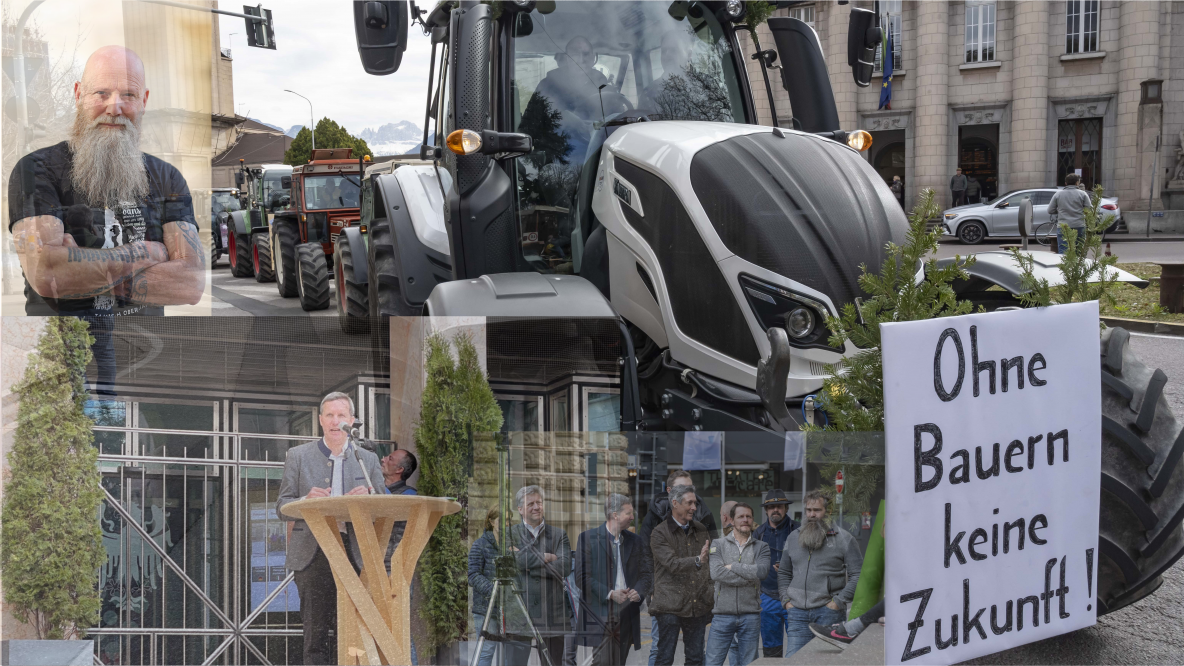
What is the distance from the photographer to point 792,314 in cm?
386

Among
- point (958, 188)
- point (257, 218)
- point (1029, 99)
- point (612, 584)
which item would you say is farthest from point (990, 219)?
point (612, 584)

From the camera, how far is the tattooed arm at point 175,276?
3.74 meters

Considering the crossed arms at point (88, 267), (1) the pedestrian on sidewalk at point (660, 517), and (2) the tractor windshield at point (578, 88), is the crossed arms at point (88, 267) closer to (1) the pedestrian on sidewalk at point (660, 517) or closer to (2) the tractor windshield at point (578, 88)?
(2) the tractor windshield at point (578, 88)

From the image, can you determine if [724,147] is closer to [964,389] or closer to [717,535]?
[964,389]

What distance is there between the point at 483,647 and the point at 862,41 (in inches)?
142

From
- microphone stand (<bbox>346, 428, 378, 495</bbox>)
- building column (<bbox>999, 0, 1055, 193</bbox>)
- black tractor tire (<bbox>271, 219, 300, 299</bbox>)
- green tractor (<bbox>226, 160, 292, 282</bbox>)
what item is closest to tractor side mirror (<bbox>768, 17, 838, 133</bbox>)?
microphone stand (<bbox>346, 428, 378, 495</bbox>)

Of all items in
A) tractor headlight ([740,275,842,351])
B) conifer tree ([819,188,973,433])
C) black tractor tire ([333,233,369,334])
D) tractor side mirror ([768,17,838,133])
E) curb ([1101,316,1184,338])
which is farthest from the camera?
curb ([1101,316,1184,338])

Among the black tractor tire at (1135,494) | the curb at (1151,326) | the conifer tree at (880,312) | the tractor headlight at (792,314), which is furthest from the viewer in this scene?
the curb at (1151,326)

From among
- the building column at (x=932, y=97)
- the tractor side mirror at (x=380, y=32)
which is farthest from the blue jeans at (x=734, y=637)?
the building column at (x=932, y=97)

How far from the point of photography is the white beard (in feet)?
12.3

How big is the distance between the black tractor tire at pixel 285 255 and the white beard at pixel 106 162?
11230 millimetres

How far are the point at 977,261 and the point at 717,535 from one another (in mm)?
2388

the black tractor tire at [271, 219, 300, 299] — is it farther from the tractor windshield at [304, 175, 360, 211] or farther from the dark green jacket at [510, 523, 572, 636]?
the dark green jacket at [510, 523, 572, 636]

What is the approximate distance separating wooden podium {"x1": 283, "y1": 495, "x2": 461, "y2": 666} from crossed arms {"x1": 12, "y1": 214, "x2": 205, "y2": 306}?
52.0 inches
